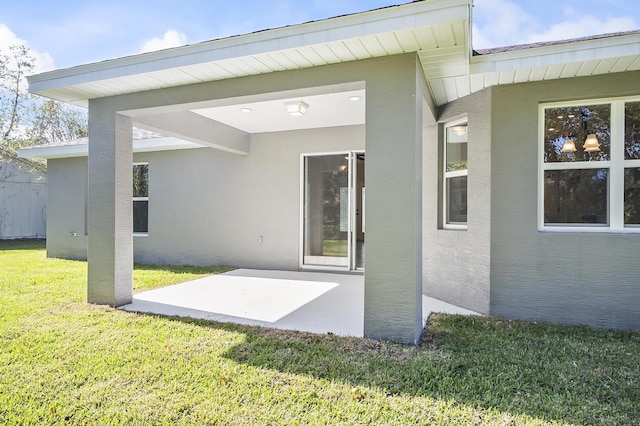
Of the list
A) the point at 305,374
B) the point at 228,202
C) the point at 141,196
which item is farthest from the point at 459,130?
the point at 141,196

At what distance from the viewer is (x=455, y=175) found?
19.1ft

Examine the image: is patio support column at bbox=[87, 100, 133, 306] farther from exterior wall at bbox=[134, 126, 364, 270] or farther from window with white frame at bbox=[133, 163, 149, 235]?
window with white frame at bbox=[133, 163, 149, 235]

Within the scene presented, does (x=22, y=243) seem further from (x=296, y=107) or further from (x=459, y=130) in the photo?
(x=459, y=130)

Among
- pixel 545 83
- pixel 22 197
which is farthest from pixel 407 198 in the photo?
pixel 22 197

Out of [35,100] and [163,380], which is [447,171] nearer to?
[163,380]

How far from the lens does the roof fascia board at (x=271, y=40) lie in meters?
3.28

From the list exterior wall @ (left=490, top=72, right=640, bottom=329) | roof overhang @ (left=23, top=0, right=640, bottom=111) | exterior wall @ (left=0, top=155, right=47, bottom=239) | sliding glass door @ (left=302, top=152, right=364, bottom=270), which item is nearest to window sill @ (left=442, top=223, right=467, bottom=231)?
exterior wall @ (left=490, top=72, right=640, bottom=329)

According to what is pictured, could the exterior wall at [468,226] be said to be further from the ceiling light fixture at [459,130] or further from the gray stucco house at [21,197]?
the gray stucco house at [21,197]

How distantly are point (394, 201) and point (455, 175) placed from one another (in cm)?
233

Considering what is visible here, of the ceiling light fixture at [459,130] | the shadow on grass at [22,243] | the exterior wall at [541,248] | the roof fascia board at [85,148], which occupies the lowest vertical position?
the shadow on grass at [22,243]

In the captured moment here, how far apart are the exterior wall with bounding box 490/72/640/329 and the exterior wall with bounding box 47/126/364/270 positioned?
3.51 meters

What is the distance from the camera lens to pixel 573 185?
4.77 meters

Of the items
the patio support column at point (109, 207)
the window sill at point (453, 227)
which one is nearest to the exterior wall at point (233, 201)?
the window sill at point (453, 227)

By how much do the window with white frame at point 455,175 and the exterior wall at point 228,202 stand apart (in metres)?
2.36
